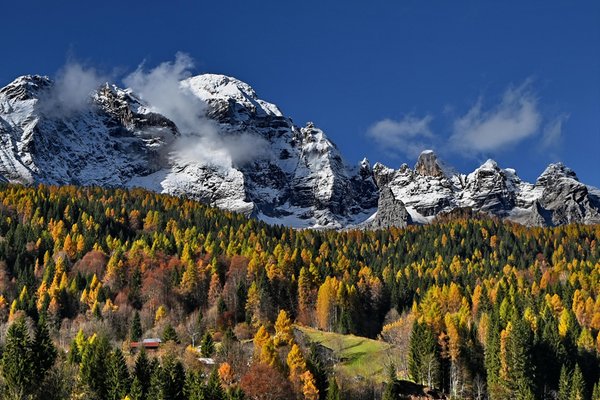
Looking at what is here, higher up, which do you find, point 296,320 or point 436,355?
point 296,320

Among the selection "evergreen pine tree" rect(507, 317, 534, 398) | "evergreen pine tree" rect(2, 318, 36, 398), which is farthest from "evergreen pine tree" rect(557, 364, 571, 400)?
"evergreen pine tree" rect(2, 318, 36, 398)

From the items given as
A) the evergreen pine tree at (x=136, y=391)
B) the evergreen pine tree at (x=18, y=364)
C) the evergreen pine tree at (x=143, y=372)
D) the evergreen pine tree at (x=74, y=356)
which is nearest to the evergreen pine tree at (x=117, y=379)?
the evergreen pine tree at (x=136, y=391)

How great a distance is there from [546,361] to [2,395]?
81.3 metres

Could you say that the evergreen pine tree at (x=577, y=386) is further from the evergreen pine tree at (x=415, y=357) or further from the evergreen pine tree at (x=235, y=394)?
the evergreen pine tree at (x=235, y=394)

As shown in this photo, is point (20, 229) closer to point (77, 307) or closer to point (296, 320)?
point (77, 307)

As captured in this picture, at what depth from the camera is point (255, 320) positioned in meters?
152

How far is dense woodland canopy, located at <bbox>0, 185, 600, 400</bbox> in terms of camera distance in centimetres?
10169

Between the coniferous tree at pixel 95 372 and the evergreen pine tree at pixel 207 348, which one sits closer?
the coniferous tree at pixel 95 372

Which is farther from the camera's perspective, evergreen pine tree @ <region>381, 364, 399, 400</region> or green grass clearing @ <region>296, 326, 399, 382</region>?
green grass clearing @ <region>296, 326, 399, 382</region>

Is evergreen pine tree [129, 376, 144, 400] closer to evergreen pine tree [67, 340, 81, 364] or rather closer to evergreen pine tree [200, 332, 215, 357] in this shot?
evergreen pine tree [67, 340, 81, 364]

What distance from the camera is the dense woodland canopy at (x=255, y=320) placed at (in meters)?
102

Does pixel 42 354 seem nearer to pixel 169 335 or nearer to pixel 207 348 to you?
pixel 207 348

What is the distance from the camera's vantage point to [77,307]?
516 feet

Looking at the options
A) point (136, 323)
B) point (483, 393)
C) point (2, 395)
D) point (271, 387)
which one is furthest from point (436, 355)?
point (2, 395)
